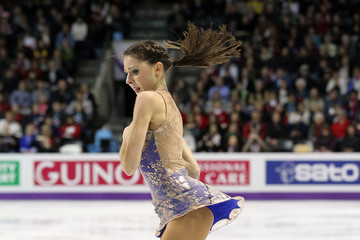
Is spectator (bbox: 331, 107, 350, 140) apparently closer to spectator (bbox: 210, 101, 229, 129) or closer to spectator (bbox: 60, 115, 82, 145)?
spectator (bbox: 210, 101, 229, 129)

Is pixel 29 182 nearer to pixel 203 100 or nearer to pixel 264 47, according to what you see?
pixel 203 100

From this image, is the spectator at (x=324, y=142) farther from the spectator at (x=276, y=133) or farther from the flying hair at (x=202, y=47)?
the flying hair at (x=202, y=47)

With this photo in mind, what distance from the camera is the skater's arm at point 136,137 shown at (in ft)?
8.21

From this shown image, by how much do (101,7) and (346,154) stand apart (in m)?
7.56

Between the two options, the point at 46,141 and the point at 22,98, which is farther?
the point at 22,98

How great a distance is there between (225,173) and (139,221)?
117 inches

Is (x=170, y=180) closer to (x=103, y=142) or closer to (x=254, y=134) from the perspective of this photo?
(x=254, y=134)

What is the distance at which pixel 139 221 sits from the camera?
8156 mm

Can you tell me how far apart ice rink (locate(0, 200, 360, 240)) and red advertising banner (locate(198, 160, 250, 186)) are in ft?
1.72

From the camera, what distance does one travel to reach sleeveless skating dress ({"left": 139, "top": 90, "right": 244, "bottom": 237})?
8.78 feet

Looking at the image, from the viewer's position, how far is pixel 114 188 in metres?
10.9

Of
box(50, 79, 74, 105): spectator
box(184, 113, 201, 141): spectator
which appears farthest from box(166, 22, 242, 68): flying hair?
box(50, 79, 74, 105): spectator

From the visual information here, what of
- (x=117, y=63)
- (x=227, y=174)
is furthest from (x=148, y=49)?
(x=117, y=63)

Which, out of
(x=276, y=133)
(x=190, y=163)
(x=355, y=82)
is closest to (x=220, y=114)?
(x=276, y=133)
